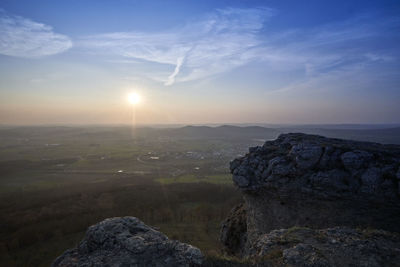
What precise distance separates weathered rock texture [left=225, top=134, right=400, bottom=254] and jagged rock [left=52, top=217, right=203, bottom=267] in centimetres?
690

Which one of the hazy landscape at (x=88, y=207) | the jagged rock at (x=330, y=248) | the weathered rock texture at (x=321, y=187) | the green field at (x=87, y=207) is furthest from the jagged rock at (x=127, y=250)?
the weathered rock texture at (x=321, y=187)

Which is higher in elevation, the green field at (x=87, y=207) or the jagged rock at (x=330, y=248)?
the jagged rock at (x=330, y=248)

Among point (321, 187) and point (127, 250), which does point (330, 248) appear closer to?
point (321, 187)

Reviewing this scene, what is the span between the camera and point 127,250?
6836mm

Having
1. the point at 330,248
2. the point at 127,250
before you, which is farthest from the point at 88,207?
the point at 330,248

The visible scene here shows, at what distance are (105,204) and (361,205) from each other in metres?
38.9

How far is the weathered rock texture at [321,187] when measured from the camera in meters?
10.1

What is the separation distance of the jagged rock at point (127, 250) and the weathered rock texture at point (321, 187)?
272 inches

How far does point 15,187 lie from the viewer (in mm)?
52875

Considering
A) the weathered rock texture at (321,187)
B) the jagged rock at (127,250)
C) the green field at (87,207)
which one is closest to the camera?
the jagged rock at (127,250)

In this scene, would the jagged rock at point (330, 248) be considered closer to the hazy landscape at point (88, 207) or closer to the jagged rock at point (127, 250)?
the hazy landscape at point (88, 207)

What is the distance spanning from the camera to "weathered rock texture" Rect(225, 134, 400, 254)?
1012 centimetres

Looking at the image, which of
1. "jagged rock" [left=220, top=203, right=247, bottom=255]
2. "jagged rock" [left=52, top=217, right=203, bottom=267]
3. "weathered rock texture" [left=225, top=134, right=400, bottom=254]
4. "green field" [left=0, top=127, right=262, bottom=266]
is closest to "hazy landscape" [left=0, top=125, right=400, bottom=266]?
"green field" [left=0, top=127, right=262, bottom=266]

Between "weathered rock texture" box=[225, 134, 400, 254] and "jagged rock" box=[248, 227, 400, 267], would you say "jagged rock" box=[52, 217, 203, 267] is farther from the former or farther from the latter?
"weathered rock texture" box=[225, 134, 400, 254]
